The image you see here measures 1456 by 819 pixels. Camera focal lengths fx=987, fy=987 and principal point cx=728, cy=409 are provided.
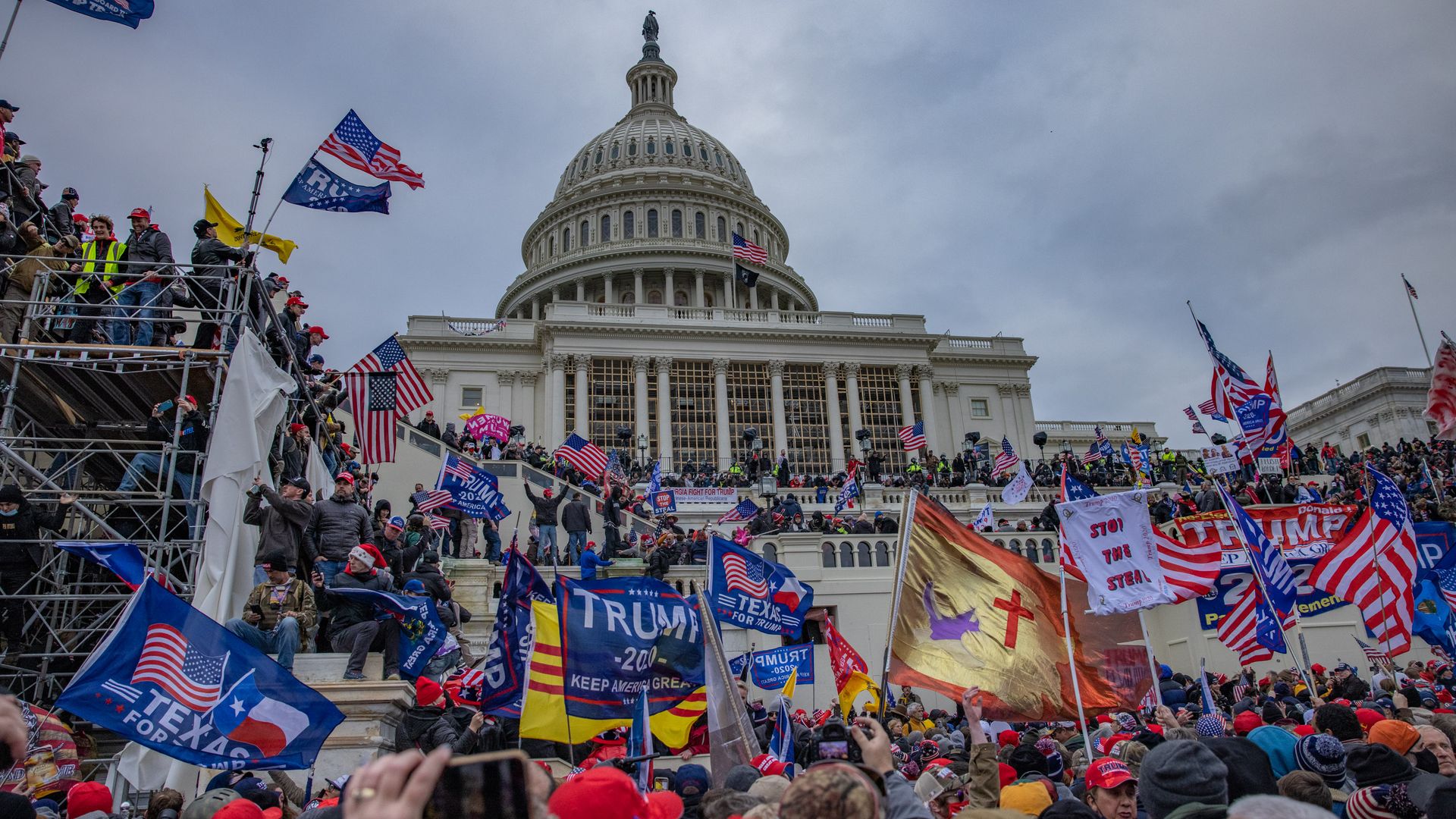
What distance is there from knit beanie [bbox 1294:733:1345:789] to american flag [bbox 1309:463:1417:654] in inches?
327

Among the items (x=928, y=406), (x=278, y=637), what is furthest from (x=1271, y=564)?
(x=928, y=406)

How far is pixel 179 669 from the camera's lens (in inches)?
233

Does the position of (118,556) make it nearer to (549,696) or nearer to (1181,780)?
(549,696)

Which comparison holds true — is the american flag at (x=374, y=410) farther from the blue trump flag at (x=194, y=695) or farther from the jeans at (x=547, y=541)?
the blue trump flag at (x=194, y=695)

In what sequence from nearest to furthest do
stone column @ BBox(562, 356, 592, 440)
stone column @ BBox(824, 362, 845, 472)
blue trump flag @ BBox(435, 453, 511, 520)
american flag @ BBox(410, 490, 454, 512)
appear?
blue trump flag @ BBox(435, 453, 511, 520) → american flag @ BBox(410, 490, 454, 512) → stone column @ BBox(562, 356, 592, 440) → stone column @ BBox(824, 362, 845, 472)

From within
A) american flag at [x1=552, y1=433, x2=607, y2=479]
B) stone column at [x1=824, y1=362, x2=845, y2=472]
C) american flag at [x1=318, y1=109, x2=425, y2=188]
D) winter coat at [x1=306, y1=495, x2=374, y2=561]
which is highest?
stone column at [x1=824, y1=362, x2=845, y2=472]

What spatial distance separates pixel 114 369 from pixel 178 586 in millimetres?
3055

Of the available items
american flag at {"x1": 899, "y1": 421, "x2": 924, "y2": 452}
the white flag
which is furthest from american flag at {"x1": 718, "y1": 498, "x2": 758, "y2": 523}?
american flag at {"x1": 899, "y1": 421, "x2": 924, "y2": 452}

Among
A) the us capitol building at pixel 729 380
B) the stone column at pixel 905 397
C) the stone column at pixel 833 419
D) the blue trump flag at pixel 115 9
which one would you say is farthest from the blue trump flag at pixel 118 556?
the stone column at pixel 905 397

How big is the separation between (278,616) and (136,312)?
489 centimetres

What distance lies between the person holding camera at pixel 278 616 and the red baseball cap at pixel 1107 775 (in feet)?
21.6

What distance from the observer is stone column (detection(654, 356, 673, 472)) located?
4741 cm

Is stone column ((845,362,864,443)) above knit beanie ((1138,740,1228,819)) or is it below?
above

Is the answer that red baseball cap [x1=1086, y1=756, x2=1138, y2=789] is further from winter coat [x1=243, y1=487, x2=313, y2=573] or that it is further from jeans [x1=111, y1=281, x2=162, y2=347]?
jeans [x1=111, y1=281, x2=162, y2=347]
